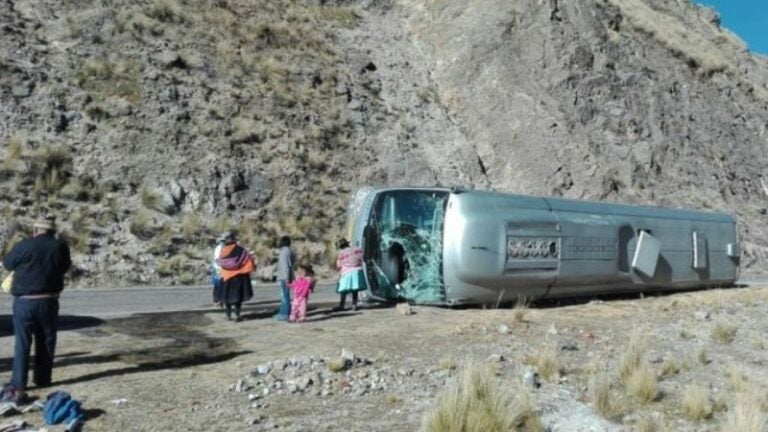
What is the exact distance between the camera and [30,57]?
26500 mm

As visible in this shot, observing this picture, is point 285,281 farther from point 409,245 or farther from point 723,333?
point 723,333

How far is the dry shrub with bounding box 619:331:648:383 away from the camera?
10.0m

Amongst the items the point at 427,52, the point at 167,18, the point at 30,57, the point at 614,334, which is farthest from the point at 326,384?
the point at 427,52

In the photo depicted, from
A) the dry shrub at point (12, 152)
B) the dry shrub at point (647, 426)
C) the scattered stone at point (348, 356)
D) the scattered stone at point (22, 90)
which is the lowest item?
the dry shrub at point (647, 426)

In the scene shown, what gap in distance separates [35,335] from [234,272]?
531cm

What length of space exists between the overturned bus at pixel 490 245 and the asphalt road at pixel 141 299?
2552 millimetres

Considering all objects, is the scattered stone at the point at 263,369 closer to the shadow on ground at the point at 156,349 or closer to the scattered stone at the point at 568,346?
the shadow on ground at the point at 156,349

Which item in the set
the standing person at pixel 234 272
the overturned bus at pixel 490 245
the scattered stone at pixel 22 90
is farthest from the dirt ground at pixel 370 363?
the scattered stone at pixel 22 90

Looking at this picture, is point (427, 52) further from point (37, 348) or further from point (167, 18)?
point (37, 348)

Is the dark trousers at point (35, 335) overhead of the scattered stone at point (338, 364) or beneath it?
overhead

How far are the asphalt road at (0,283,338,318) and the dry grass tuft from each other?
779cm

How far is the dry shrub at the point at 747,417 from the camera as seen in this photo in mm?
7387

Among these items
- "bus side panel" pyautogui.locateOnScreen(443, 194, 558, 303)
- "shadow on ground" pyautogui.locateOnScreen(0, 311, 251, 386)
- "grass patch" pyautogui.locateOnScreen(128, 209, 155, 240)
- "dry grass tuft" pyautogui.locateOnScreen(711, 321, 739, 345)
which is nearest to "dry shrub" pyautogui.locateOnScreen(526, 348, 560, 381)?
"shadow on ground" pyautogui.locateOnScreen(0, 311, 251, 386)

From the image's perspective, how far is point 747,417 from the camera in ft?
25.0
